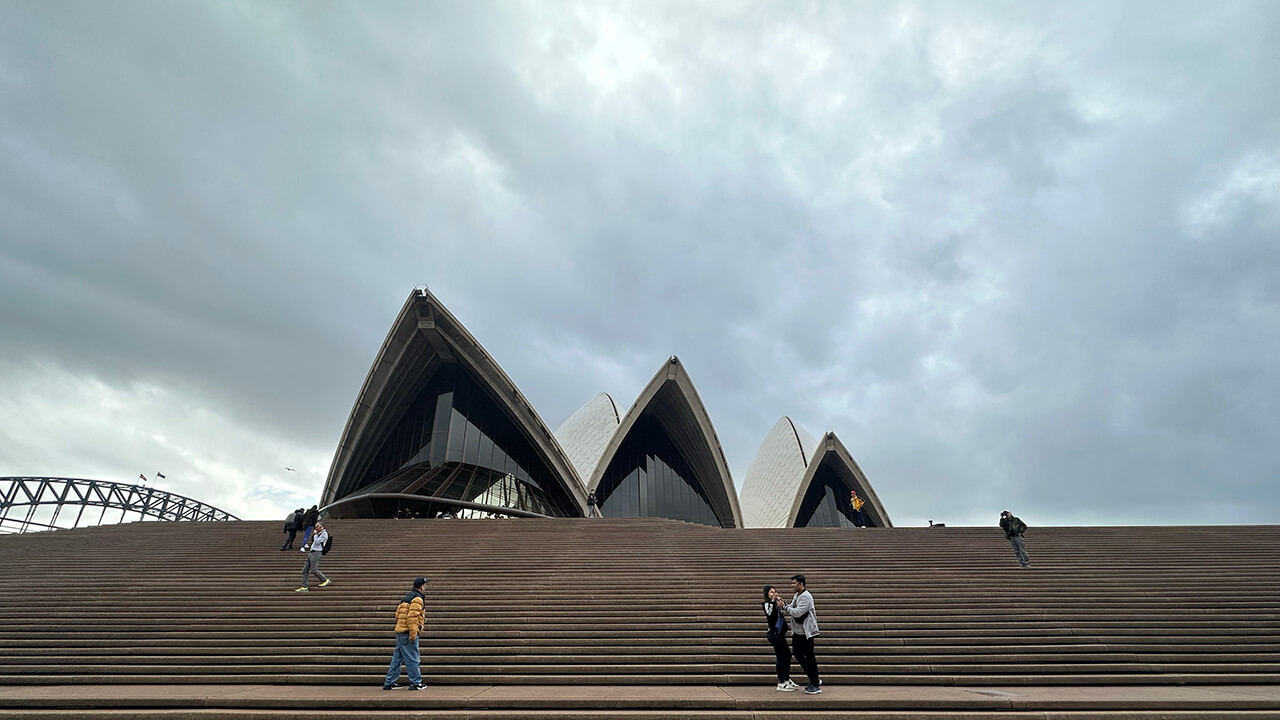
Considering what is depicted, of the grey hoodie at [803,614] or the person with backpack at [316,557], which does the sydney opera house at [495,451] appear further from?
the grey hoodie at [803,614]

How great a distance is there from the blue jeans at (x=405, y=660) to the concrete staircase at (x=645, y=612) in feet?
0.84

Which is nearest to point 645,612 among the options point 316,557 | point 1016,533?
point 316,557

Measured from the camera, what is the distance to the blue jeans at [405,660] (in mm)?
5148

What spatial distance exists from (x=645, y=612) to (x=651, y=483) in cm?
2245

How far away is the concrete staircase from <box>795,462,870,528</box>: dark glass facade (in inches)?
860

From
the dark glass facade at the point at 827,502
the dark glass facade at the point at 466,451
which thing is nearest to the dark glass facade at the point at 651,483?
the dark glass facade at the point at 466,451

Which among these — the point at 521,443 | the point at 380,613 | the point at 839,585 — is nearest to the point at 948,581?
the point at 839,585

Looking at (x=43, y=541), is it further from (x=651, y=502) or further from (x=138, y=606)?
(x=651, y=502)

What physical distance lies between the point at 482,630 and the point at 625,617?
1.82 meters

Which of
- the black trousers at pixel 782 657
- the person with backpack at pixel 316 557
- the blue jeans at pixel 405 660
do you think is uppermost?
the person with backpack at pixel 316 557

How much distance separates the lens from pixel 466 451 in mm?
25344

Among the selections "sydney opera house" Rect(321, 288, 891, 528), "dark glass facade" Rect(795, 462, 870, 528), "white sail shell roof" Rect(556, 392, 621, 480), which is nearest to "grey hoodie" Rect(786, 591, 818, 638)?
"sydney opera house" Rect(321, 288, 891, 528)

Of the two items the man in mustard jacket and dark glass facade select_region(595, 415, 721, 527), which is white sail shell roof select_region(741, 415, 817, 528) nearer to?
dark glass facade select_region(595, 415, 721, 527)

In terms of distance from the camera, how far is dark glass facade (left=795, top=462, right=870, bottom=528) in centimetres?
3359
